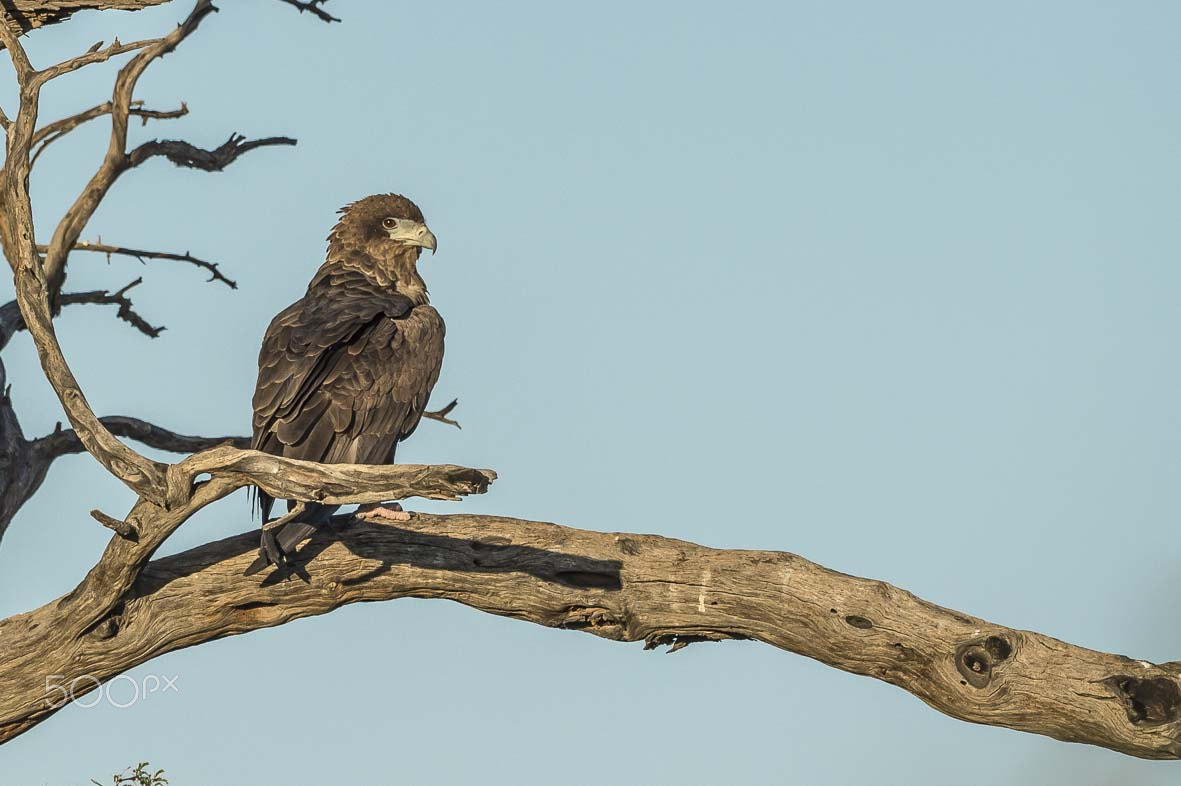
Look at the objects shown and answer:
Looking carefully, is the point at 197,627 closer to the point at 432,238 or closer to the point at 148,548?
the point at 148,548

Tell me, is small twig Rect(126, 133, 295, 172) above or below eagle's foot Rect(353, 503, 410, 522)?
above

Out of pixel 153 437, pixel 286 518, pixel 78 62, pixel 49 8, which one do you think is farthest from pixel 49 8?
pixel 286 518

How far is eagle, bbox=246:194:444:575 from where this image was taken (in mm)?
7676

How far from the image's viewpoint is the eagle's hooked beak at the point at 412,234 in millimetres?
9352

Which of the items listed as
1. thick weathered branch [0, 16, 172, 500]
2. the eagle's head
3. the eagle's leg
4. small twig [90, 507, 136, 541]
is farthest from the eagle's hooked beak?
small twig [90, 507, 136, 541]

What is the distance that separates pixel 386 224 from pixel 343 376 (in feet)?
6.31

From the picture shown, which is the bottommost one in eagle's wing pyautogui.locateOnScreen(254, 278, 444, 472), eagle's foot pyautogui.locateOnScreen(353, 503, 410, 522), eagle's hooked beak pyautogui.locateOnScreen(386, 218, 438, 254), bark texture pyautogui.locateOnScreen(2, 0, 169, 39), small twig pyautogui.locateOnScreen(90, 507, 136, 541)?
small twig pyautogui.locateOnScreen(90, 507, 136, 541)

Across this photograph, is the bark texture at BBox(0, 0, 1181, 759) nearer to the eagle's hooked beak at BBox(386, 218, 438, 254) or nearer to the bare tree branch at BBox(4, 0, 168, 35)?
the bare tree branch at BBox(4, 0, 168, 35)

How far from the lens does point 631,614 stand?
7293mm

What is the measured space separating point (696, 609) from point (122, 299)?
6.99 meters

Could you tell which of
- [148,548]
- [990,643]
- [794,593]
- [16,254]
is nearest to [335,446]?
[148,548]

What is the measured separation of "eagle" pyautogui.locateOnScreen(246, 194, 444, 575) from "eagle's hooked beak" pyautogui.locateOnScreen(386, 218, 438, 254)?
0.01 metres

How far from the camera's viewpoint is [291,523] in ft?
22.9

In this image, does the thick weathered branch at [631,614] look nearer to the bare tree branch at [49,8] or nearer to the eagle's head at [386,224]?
the eagle's head at [386,224]
